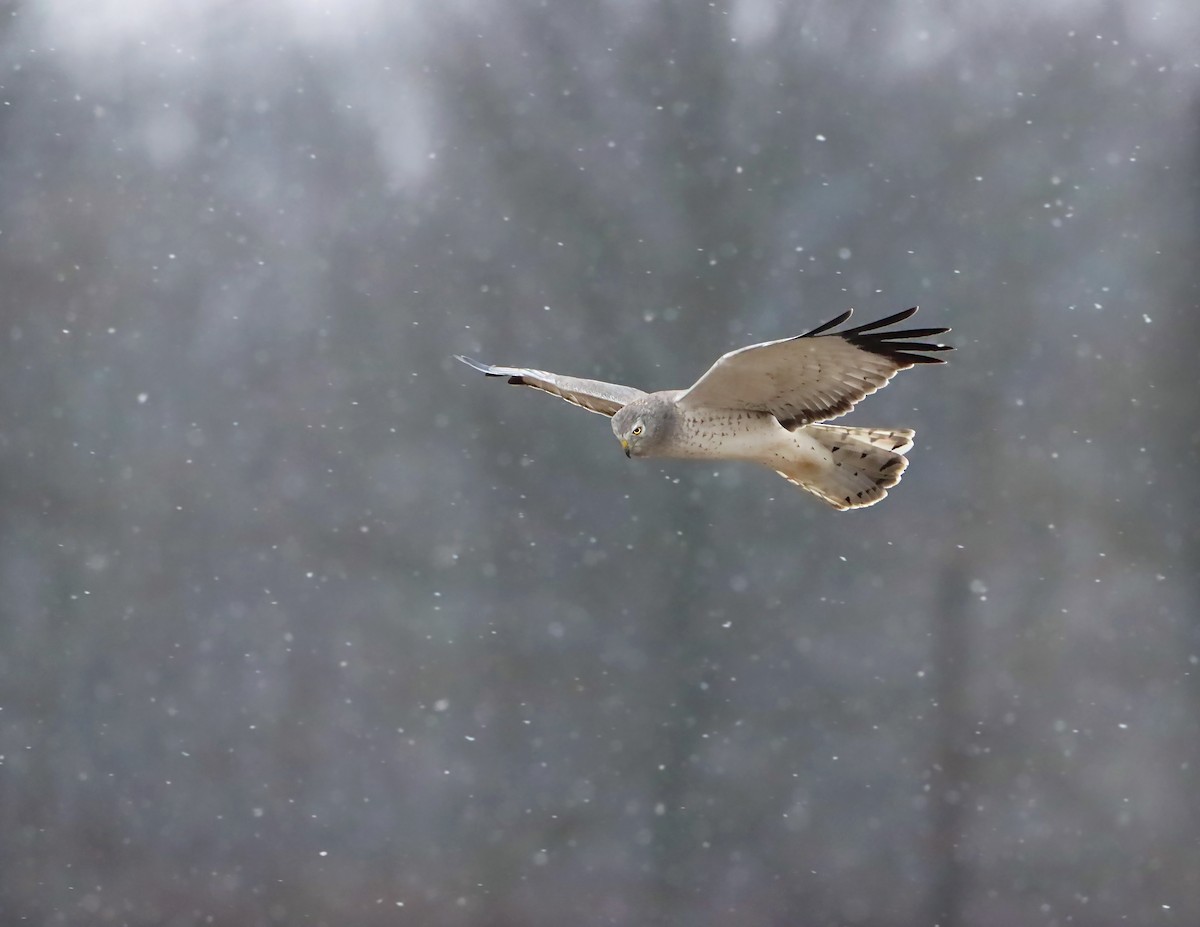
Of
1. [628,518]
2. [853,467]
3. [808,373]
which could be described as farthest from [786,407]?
[628,518]

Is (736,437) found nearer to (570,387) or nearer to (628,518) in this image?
(570,387)

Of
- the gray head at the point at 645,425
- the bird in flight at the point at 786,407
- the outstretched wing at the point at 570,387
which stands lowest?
the gray head at the point at 645,425

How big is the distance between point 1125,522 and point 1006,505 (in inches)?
12.0

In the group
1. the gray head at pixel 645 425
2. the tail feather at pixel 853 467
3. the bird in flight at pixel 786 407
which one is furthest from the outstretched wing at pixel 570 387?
the tail feather at pixel 853 467

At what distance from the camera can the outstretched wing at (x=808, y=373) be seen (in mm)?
1608

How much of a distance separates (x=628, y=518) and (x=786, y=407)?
1502 mm

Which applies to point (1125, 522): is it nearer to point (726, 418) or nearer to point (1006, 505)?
point (1006, 505)

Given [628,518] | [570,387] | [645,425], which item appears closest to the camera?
[645,425]

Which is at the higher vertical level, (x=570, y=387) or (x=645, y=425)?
(x=570, y=387)

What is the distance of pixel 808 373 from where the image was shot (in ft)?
5.65

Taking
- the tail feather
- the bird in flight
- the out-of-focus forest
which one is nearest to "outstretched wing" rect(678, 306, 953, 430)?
the bird in flight

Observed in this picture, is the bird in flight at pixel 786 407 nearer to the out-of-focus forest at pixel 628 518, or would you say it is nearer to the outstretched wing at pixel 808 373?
the outstretched wing at pixel 808 373

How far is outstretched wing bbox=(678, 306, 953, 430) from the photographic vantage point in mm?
1608

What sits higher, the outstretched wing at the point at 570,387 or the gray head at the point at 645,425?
the outstretched wing at the point at 570,387
